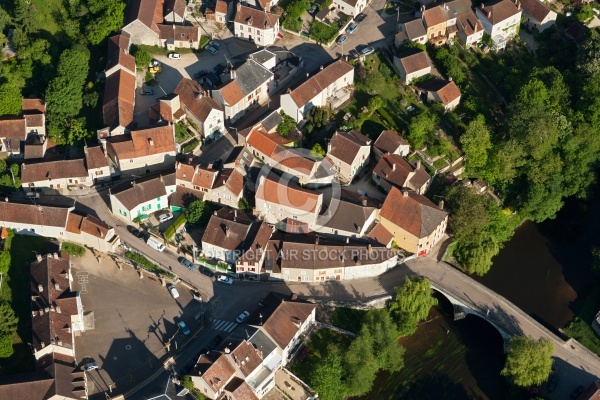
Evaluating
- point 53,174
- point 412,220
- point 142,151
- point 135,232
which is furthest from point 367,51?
point 53,174

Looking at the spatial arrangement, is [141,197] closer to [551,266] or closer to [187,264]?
[187,264]

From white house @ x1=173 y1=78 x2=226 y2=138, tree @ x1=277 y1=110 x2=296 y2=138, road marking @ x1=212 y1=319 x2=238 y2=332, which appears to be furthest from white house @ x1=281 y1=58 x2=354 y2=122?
road marking @ x1=212 y1=319 x2=238 y2=332

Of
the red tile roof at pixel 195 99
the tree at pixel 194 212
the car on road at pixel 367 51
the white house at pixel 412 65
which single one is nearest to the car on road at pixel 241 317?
the tree at pixel 194 212

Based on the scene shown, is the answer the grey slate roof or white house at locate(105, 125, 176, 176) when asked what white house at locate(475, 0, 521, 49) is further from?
white house at locate(105, 125, 176, 176)

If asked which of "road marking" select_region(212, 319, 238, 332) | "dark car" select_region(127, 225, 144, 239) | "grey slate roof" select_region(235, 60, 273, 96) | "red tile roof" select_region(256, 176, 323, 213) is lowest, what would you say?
"road marking" select_region(212, 319, 238, 332)

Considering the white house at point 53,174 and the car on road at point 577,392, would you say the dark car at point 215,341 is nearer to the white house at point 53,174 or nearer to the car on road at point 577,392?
the white house at point 53,174

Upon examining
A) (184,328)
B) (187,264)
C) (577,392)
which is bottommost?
(577,392)
